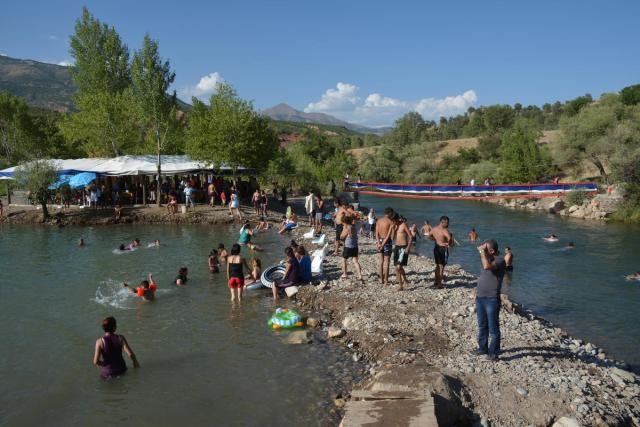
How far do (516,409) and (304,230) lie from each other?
59.8 ft

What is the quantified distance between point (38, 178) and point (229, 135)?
11037mm

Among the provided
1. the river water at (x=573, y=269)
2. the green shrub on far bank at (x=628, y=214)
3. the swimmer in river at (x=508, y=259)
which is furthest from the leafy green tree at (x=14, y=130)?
the green shrub on far bank at (x=628, y=214)

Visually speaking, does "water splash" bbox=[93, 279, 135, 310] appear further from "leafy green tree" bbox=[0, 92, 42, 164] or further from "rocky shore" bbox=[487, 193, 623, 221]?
"leafy green tree" bbox=[0, 92, 42, 164]

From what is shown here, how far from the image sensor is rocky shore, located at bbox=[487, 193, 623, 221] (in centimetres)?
3475

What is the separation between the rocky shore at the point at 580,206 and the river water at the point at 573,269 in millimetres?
1663

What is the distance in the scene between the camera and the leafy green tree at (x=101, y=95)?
117ft

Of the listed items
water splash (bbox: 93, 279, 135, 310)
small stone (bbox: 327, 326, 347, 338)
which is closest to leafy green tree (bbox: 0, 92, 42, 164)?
water splash (bbox: 93, 279, 135, 310)

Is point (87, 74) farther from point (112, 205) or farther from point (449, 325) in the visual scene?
point (449, 325)

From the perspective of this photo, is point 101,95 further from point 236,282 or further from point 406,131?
point 406,131

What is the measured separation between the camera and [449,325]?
34.7ft

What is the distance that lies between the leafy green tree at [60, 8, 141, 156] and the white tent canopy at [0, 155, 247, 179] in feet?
12.8

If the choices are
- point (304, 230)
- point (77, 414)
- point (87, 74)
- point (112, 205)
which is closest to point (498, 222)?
point (304, 230)

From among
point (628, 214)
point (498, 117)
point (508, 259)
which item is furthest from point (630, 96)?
point (508, 259)

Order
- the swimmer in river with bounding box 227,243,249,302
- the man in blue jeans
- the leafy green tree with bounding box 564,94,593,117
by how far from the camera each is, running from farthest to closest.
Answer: the leafy green tree with bounding box 564,94,593,117 → the swimmer in river with bounding box 227,243,249,302 → the man in blue jeans
